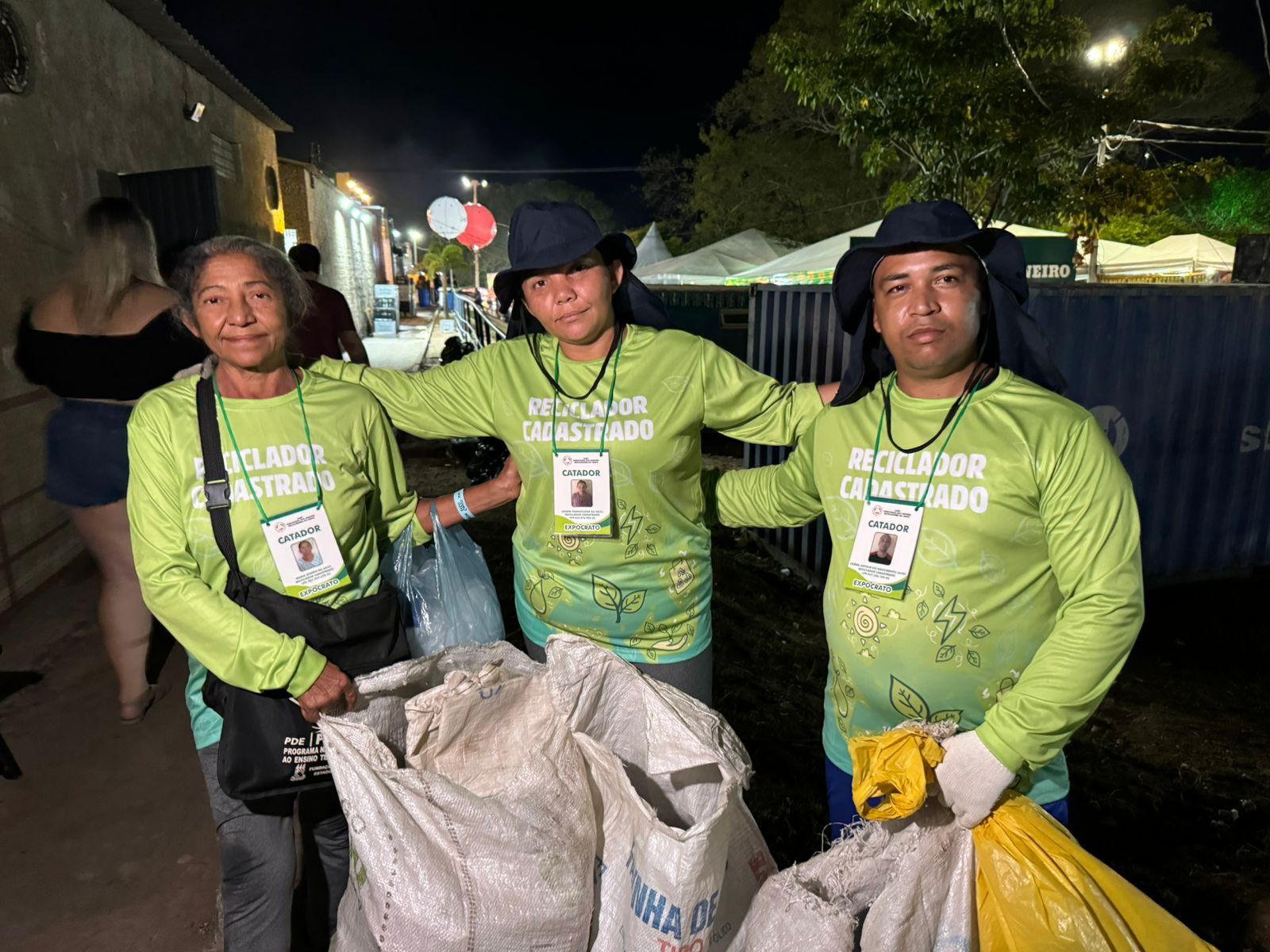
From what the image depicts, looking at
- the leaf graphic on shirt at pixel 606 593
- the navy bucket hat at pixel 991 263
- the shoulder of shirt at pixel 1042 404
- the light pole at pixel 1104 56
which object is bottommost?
the leaf graphic on shirt at pixel 606 593

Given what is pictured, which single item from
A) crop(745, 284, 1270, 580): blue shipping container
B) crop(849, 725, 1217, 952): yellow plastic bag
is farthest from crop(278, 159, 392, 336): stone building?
crop(849, 725, 1217, 952): yellow plastic bag

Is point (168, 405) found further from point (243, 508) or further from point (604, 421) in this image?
point (604, 421)

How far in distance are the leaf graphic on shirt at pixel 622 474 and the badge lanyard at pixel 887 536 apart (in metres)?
0.59

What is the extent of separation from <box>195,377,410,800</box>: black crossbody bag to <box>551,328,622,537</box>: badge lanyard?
0.55 metres

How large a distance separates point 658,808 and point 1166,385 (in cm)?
508

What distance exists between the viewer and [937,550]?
1.51m

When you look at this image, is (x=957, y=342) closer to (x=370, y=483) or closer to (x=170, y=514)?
(x=370, y=483)

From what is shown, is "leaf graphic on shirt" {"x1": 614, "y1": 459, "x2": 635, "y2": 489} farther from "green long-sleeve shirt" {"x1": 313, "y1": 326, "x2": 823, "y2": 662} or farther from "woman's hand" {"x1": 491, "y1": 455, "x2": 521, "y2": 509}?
"woman's hand" {"x1": 491, "y1": 455, "x2": 521, "y2": 509}

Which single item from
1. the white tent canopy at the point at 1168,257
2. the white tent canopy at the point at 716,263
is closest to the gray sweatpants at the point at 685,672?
the white tent canopy at the point at 716,263

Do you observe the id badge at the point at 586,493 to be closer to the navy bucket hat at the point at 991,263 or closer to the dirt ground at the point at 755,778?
the navy bucket hat at the point at 991,263

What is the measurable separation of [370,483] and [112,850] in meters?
1.96

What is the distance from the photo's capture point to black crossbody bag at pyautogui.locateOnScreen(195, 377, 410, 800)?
1647 mm

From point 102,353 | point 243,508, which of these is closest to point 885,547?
point 243,508

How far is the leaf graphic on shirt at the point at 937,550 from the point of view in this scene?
150 centimetres
